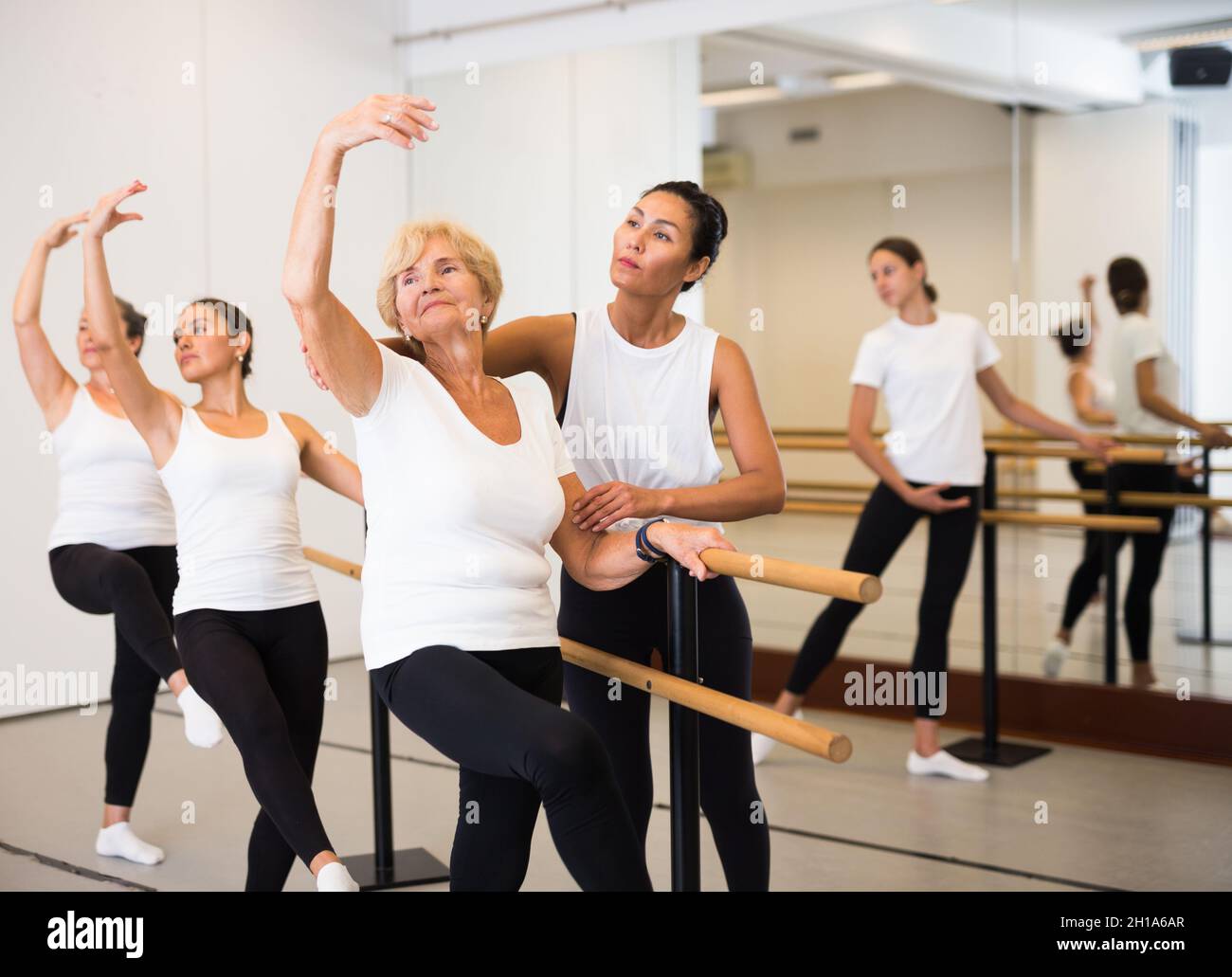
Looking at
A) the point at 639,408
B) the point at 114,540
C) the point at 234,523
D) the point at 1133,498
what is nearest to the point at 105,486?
the point at 114,540

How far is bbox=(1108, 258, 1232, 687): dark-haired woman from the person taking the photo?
4504mm

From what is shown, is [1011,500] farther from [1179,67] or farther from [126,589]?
[126,589]

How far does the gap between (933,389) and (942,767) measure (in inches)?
47.6

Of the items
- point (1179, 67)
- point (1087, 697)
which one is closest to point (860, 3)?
point (1179, 67)

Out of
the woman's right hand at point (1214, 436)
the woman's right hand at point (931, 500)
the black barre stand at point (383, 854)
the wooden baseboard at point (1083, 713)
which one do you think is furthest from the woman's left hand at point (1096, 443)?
the black barre stand at point (383, 854)

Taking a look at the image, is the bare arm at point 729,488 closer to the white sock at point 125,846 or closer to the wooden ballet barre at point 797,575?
the wooden ballet barre at point 797,575

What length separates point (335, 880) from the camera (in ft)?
7.72

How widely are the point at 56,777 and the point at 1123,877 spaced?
3.21 meters

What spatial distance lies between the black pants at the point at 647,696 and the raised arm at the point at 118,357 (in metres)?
1.06

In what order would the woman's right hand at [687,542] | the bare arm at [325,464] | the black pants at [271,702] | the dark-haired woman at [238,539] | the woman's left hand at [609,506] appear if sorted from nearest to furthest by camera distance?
the woman's right hand at [687,542] < the woman's left hand at [609,506] < the black pants at [271,702] < the dark-haired woman at [238,539] < the bare arm at [325,464]

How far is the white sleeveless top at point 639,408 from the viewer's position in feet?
7.93

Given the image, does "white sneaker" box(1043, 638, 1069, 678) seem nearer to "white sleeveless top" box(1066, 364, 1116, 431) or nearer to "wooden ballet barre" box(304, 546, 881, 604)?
"white sleeveless top" box(1066, 364, 1116, 431)

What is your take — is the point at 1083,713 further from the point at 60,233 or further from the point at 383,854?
the point at 60,233

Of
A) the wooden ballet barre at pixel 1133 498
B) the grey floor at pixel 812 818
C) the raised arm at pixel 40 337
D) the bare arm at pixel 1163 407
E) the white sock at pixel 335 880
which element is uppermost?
the raised arm at pixel 40 337
